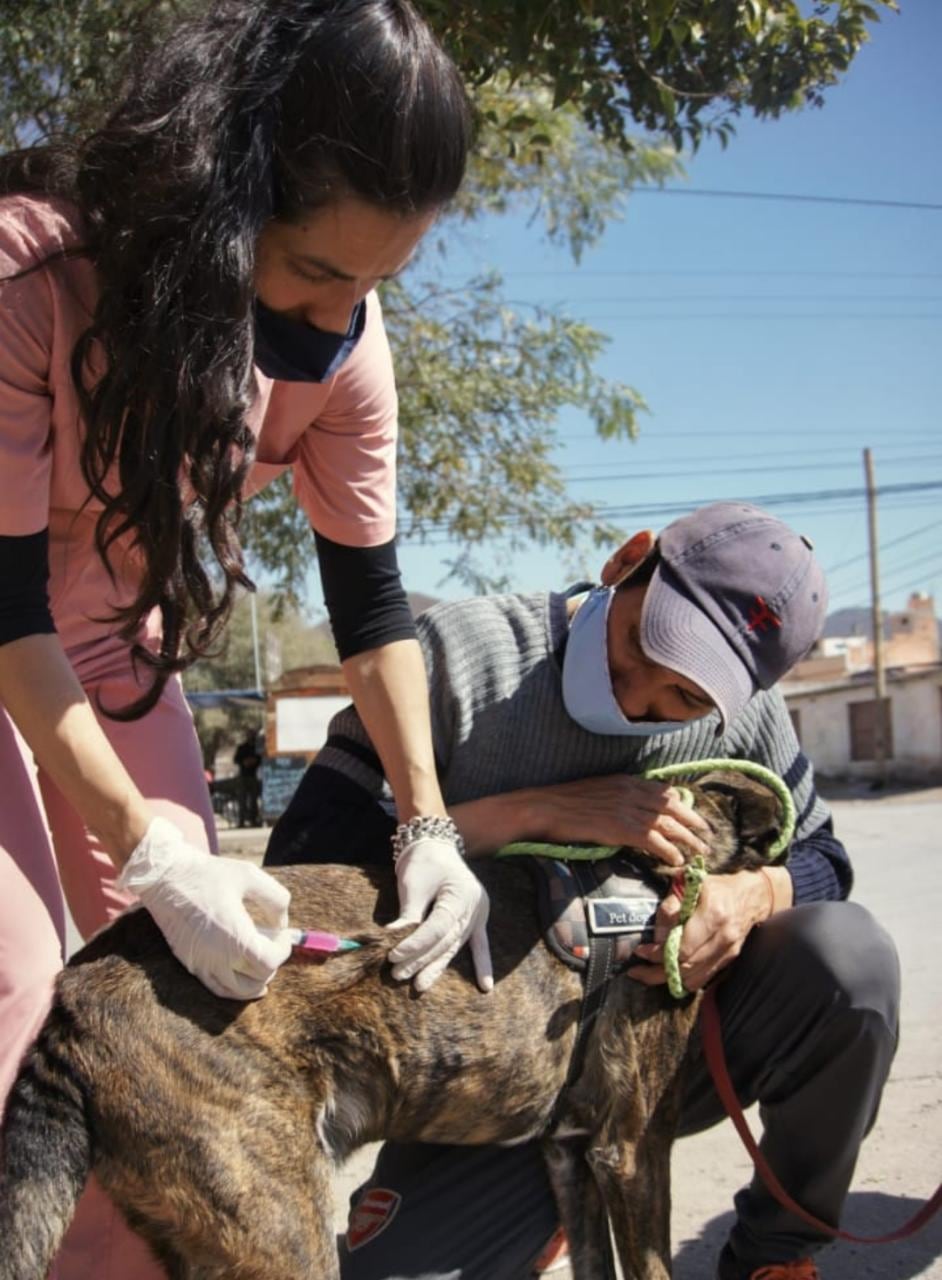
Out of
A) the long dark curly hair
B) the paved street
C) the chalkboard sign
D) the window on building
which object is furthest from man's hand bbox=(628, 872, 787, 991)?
the window on building

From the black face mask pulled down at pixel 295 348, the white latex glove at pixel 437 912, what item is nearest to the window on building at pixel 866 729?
the white latex glove at pixel 437 912

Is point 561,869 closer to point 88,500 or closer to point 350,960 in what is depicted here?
point 350,960

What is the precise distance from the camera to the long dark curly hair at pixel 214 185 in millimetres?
2055

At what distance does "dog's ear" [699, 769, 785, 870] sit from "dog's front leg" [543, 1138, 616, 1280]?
28.2 inches

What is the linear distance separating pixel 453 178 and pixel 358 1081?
5.34 feet

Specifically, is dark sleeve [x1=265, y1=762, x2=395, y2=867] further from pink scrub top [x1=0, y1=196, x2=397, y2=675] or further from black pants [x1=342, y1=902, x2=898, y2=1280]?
black pants [x1=342, y1=902, x2=898, y2=1280]

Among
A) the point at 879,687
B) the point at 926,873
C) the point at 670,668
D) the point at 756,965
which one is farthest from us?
the point at 879,687

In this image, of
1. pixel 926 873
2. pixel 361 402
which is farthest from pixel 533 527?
pixel 361 402

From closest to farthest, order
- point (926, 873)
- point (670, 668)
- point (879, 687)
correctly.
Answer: point (670, 668) < point (926, 873) < point (879, 687)

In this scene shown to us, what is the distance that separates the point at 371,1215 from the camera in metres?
2.82

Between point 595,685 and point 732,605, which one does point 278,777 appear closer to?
point 595,685

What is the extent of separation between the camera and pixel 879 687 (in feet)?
105

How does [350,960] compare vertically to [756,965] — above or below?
above

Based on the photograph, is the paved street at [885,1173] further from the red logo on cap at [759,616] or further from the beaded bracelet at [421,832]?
the red logo on cap at [759,616]
